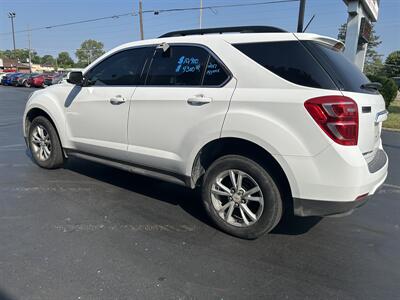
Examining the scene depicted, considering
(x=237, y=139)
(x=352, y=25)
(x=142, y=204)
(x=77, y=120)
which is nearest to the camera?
(x=237, y=139)

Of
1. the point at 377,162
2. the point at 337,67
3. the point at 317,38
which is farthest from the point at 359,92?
the point at 377,162

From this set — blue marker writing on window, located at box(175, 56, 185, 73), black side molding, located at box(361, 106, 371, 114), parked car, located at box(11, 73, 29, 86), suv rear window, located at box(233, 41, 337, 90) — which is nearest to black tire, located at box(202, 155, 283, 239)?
suv rear window, located at box(233, 41, 337, 90)

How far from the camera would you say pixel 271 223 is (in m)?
2.93

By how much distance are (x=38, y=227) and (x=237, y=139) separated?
211 cm

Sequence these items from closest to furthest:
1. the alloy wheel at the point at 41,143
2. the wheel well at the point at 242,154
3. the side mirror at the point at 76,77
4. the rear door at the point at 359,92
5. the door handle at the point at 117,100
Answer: the rear door at the point at 359,92
the wheel well at the point at 242,154
the door handle at the point at 117,100
the side mirror at the point at 76,77
the alloy wheel at the point at 41,143

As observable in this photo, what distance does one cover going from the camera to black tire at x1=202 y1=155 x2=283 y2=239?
287 cm

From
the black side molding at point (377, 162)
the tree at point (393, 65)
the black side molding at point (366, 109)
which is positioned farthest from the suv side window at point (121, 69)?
the tree at point (393, 65)

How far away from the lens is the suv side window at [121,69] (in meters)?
3.77

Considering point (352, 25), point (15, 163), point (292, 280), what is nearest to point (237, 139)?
point (292, 280)

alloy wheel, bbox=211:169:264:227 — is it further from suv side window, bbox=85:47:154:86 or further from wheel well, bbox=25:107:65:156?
wheel well, bbox=25:107:65:156

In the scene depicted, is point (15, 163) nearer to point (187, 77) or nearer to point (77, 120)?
point (77, 120)

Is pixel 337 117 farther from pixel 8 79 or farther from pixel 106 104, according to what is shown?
pixel 8 79

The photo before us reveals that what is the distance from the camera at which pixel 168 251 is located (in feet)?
9.41

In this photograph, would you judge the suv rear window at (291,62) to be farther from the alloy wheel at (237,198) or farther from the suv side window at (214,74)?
the alloy wheel at (237,198)
